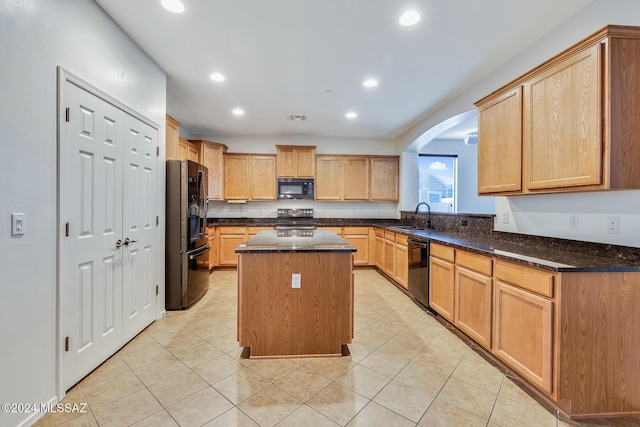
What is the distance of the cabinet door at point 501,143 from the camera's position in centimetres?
220

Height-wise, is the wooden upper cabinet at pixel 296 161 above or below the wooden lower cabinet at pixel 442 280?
above

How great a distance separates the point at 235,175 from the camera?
5.32 metres

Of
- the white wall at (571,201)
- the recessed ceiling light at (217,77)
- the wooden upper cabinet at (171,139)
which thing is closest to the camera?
the white wall at (571,201)

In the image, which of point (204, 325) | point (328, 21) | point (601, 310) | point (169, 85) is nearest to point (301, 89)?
point (328, 21)

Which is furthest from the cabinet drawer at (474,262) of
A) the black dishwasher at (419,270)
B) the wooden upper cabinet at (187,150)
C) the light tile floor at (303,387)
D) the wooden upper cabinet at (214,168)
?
the wooden upper cabinet at (214,168)

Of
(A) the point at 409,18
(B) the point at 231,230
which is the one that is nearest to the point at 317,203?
(B) the point at 231,230

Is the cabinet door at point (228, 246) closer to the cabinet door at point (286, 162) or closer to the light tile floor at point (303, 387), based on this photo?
the cabinet door at point (286, 162)

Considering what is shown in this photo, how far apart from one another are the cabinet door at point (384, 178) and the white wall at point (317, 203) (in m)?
0.29

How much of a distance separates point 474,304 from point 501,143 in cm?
146

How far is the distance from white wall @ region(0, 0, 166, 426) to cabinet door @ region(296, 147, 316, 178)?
146 inches

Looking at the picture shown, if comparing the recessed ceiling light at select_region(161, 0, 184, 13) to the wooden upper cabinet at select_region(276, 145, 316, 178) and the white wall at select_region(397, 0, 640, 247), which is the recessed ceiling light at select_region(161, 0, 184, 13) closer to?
the white wall at select_region(397, 0, 640, 247)

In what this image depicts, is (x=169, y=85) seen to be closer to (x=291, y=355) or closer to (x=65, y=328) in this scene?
(x=65, y=328)

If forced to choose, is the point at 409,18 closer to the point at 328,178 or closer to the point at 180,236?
the point at 180,236

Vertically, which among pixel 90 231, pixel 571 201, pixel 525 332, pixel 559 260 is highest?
pixel 571 201
